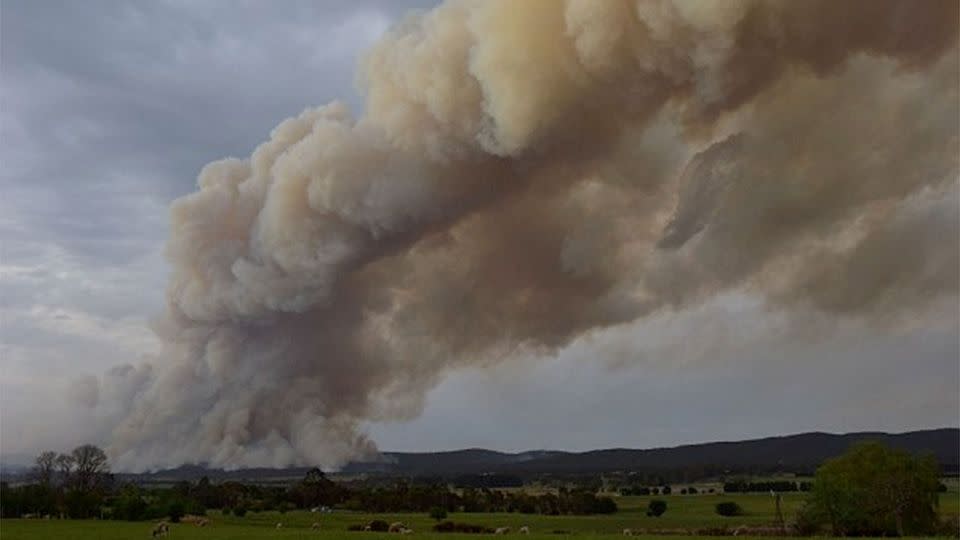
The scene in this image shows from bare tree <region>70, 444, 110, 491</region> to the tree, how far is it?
78.7m

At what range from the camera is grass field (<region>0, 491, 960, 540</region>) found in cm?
4547

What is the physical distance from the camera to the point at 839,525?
59.8m

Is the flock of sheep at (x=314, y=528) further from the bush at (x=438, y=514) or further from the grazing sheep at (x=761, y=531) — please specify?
the bush at (x=438, y=514)

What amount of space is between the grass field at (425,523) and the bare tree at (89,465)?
103 feet

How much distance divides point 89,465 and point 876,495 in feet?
283

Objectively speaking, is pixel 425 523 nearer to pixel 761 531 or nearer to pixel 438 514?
pixel 438 514

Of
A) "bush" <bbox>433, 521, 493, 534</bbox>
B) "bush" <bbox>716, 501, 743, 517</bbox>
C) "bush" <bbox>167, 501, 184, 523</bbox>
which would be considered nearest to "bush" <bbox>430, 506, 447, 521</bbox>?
"bush" <bbox>433, 521, 493, 534</bbox>

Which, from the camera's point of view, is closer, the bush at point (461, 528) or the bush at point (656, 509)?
the bush at point (461, 528)

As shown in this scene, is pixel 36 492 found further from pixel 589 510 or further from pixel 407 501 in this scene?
pixel 589 510

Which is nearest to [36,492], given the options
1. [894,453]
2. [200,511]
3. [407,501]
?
[200,511]

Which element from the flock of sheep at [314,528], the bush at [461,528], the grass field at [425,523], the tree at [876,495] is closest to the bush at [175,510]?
the grass field at [425,523]

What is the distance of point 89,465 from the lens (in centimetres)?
11025

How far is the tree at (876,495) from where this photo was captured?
194 feet

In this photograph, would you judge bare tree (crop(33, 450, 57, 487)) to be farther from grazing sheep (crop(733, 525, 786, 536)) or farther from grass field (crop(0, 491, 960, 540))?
grazing sheep (crop(733, 525, 786, 536))
